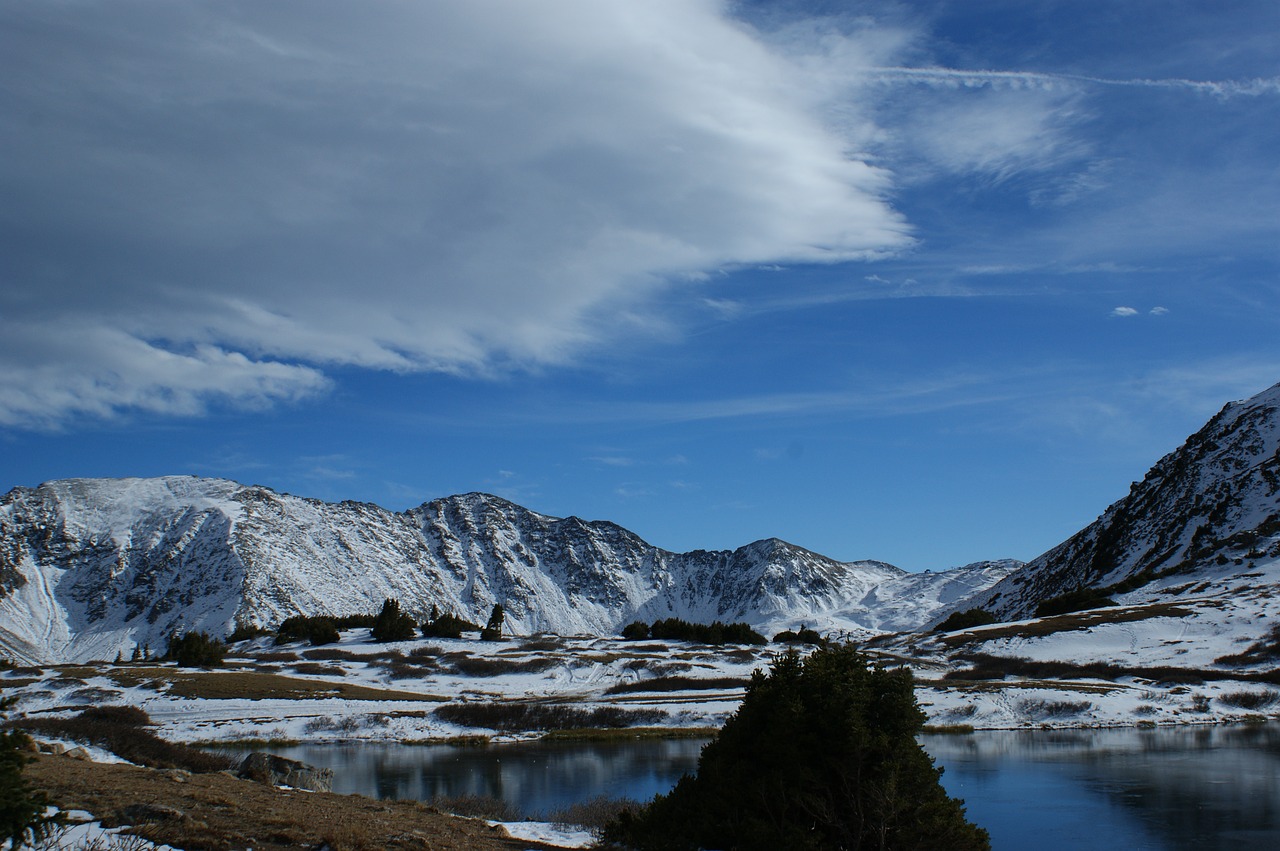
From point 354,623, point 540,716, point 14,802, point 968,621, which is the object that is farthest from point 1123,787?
point 354,623

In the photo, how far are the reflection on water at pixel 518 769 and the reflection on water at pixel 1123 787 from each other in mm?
12690

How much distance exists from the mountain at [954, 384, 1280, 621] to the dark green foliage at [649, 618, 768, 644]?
43198 millimetres

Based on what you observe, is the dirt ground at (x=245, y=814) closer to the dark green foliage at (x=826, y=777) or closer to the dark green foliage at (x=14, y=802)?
the dark green foliage at (x=14, y=802)

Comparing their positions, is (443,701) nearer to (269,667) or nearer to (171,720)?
(171,720)

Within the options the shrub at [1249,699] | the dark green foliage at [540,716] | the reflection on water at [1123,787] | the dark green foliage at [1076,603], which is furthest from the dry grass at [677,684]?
the dark green foliage at [1076,603]

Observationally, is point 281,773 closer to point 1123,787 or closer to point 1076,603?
point 1123,787

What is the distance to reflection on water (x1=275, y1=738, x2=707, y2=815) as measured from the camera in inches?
1473

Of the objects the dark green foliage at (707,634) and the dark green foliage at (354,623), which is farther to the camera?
the dark green foliage at (354,623)

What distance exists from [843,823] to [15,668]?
87395 mm

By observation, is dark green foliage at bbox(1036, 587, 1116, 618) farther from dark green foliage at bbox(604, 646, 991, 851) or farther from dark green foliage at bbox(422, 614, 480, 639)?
dark green foliage at bbox(604, 646, 991, 851)

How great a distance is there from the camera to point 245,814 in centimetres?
1911

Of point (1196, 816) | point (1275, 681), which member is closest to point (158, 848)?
point (1196, 816)

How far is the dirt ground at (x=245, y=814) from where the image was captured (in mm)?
16578

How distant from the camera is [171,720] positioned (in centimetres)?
6025
